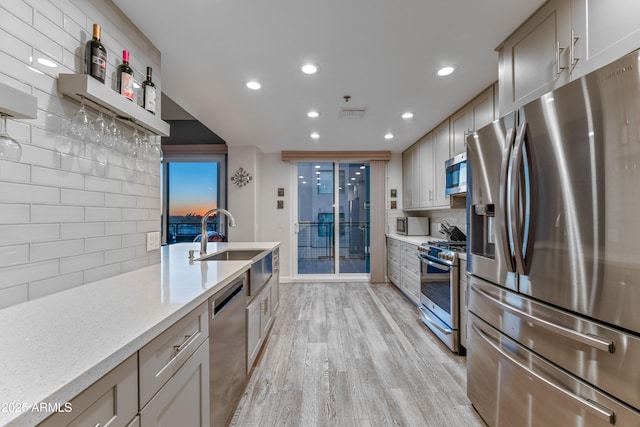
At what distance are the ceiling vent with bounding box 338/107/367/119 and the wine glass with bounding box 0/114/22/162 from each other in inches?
101

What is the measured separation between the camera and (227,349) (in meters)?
1.53

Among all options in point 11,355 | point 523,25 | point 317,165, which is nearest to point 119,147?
point 11,355

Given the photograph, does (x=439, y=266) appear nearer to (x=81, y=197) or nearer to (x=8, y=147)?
(x=81, y=197)

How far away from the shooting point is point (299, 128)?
3.65m

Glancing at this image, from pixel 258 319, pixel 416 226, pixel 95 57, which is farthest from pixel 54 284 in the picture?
pixel 416 226

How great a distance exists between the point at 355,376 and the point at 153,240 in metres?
1.82

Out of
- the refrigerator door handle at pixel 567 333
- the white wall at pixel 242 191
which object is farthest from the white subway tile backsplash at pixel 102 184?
the white wall at pixel 242 191

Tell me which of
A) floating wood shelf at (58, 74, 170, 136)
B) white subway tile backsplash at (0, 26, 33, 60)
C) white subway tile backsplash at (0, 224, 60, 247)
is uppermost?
white subway tile backsplash at (0, 26, 33, 60)

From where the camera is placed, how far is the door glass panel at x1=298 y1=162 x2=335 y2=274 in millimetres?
5188

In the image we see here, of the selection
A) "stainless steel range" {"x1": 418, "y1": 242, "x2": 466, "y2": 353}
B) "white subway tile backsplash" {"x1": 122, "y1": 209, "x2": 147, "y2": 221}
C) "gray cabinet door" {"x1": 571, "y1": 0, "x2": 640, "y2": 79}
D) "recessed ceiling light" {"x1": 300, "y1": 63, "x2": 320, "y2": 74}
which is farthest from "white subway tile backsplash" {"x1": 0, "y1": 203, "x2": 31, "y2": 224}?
"stainless steel range" {"x1": 418, "y1": 242, "x2": 466, "y2": 353}

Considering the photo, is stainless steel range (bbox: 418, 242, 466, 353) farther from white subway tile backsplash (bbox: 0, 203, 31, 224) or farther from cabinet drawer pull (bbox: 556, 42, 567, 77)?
white subway tile backsplash (bbox: 0, 203, 31, 224)

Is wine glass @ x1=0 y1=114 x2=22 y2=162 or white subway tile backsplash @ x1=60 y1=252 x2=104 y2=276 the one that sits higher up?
wine glass @ x1=0 y1=114 x2=22 y2=162

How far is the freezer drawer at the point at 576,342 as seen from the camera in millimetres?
886

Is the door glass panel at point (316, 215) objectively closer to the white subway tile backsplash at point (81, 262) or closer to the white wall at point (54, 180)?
the white wall at point (54, 180)
